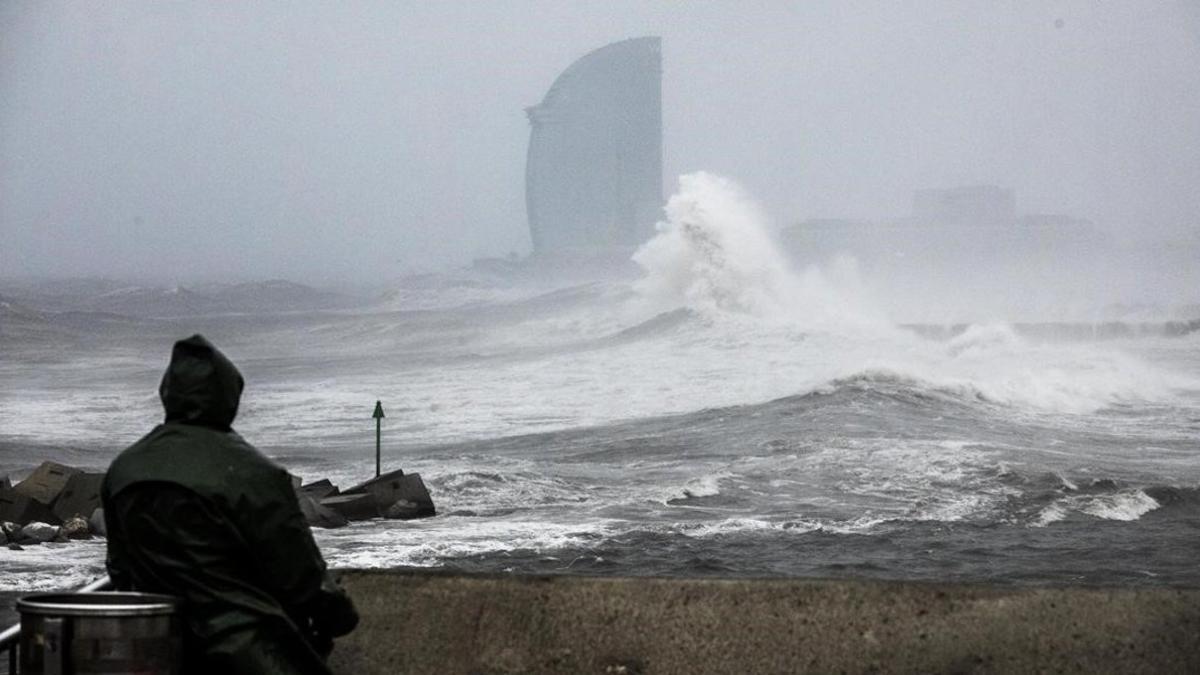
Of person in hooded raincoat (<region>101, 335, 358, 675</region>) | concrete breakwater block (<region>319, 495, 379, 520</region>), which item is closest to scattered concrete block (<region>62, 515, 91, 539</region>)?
concrete breakwater block (<region>319, 495, 379, 520</region>)

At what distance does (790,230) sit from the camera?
160 ft

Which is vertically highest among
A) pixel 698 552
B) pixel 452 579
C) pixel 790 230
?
pixel 790 230

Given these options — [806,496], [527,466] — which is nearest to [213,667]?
[806,496]

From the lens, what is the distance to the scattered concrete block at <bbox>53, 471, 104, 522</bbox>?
13.8 m

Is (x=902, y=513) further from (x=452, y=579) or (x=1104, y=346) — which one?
(x=1104, y=346)

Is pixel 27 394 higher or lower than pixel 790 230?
lower

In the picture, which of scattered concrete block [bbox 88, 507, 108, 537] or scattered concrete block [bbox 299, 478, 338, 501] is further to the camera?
scattered concrete block [bbox 299, 478, 338, 501]

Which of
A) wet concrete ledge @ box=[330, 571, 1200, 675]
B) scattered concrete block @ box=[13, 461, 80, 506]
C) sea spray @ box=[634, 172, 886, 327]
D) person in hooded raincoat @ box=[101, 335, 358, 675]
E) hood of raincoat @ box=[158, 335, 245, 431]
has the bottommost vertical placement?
scattered concrete block @ box=[13, 461, 80, 506]

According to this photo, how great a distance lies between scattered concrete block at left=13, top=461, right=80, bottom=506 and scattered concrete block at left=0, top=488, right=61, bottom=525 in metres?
0.05

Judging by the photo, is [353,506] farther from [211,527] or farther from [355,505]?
[211,527]

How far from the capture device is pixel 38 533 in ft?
43.9

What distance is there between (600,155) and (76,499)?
3562 cm

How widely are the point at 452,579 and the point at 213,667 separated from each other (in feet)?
3.57

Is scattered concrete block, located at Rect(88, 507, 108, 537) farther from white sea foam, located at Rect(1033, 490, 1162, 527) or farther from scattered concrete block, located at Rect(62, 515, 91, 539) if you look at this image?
white sea foam, located at Rect(1033, 490, 1162, 527)
